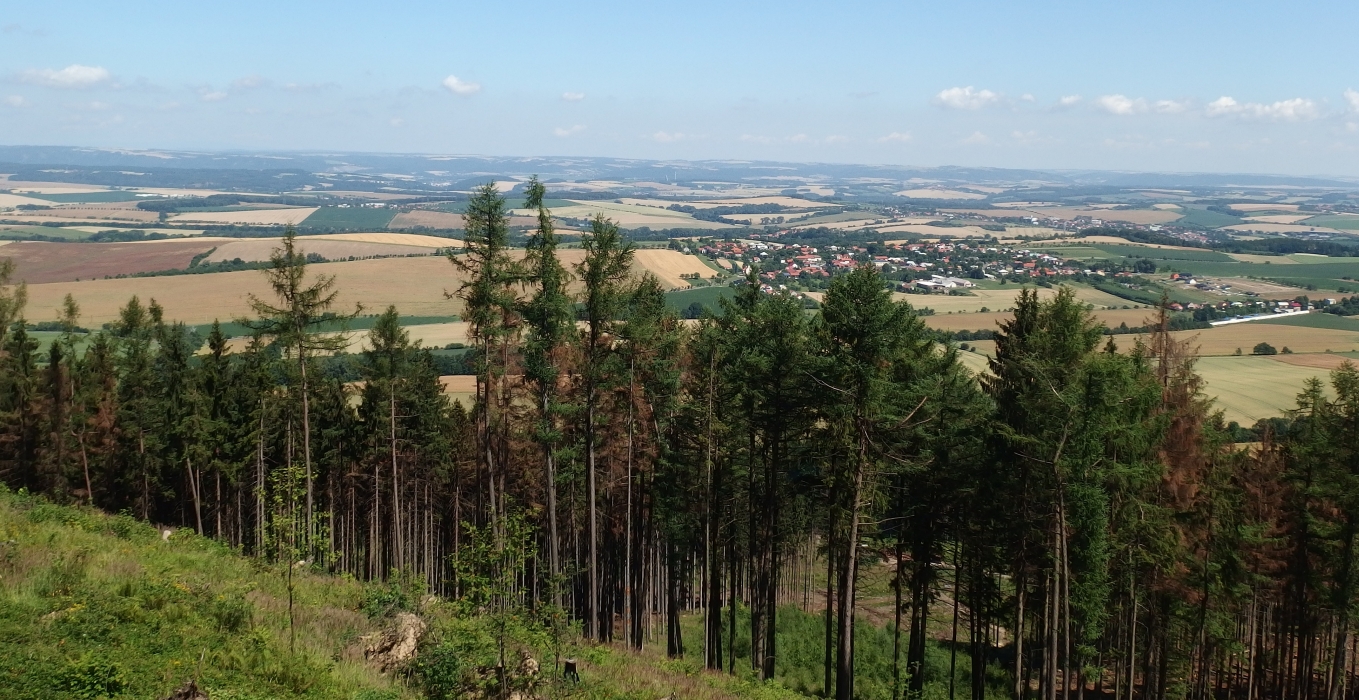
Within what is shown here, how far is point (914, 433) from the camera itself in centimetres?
2267

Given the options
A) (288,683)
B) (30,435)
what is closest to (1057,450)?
(288,683)

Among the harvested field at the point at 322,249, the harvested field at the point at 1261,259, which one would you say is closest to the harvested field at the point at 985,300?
the harvested field at the point at 1261,259

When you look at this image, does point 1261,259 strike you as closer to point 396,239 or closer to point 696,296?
point 696,296

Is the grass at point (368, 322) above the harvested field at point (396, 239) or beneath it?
beneath

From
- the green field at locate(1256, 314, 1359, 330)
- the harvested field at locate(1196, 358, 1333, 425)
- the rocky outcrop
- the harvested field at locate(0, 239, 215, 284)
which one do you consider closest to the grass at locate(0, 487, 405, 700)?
the rocky outcrop

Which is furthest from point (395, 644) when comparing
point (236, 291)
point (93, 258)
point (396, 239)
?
point (396, 239)

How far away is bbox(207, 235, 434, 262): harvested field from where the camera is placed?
15112 centimetres

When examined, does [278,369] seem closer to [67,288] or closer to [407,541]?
[407,541]

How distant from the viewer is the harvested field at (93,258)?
12888 cm

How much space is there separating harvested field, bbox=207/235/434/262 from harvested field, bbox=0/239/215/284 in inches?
194

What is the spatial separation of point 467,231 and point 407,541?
2254 centimetres

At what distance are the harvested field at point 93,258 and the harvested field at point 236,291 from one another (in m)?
9.28

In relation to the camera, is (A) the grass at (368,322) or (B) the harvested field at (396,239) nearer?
(A) the grass at (368,322)

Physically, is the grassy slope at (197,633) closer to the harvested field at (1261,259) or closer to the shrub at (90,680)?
the shrub at (90,680)
